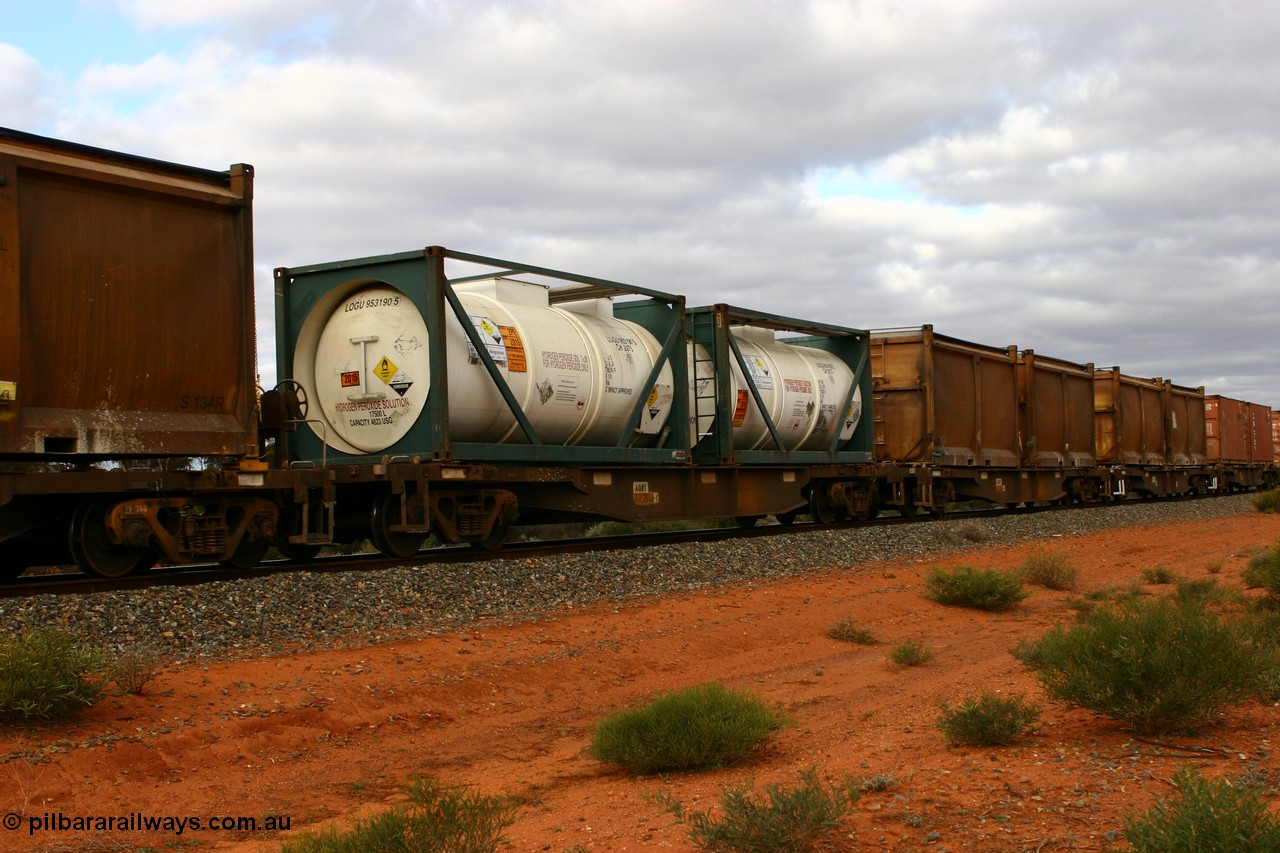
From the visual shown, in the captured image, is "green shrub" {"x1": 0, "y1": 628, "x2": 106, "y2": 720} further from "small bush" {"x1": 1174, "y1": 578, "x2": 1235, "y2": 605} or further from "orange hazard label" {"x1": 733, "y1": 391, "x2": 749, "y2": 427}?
"orange hazard label" {"x1": 733, "y1": 391, "x2": 749, "y2": 427}

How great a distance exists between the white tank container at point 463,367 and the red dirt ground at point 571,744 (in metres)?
3.48

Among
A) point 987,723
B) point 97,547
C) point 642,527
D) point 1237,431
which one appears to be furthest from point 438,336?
point 1237,431

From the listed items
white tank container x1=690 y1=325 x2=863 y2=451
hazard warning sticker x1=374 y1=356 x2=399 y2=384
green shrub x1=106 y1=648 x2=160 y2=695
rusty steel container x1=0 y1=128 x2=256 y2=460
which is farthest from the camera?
white tank container x1=690 y1=325 x2=863 y2=451

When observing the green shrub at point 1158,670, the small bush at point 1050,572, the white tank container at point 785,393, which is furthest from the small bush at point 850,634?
the white tank container at point 785,393

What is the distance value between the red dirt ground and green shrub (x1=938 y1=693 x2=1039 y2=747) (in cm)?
9

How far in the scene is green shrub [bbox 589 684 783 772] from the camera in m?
6.02

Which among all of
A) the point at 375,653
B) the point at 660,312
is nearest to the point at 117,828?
the point at 375,653

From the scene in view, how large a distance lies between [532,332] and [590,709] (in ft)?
20.9

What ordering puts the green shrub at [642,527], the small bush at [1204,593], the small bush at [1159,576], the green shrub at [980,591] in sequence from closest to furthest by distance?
the small bush at [1204,593] < the green shrub at [980,591] < the small bush at [1159,576] < the green shrub at [642,527]

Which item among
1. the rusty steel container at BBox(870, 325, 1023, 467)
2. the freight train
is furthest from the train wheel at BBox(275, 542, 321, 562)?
the rusty steel container at BBox(870, 325, 1023, 467)

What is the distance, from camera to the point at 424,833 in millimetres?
4371

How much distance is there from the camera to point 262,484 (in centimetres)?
1020

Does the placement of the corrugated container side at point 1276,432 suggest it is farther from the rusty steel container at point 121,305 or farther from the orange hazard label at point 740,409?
the rusty steel container at point 121,305

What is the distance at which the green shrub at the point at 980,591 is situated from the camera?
11883mm
